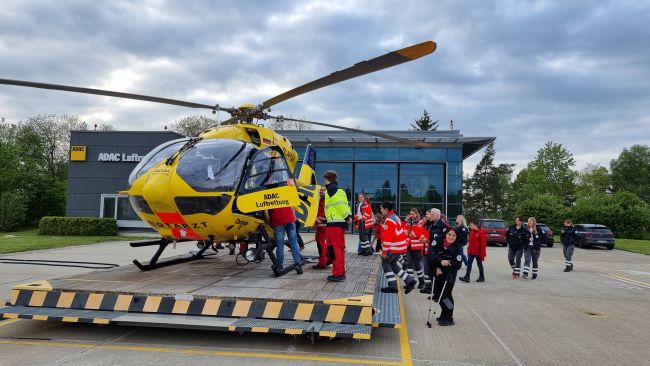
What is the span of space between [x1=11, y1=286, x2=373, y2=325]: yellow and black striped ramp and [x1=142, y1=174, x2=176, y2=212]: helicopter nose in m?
1.37

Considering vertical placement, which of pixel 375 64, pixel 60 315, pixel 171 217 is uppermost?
pixel 375 64

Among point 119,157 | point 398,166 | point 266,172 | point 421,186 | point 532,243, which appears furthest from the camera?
point 398,166

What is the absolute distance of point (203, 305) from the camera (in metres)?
5.01

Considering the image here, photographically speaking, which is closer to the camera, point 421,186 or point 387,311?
point 387,311

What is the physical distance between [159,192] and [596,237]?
23.8 meters

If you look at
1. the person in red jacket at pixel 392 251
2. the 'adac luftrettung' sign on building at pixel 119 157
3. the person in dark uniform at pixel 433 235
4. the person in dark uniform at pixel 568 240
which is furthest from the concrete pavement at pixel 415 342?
the 'adac luftrettung' sign on building at pixel 119 157

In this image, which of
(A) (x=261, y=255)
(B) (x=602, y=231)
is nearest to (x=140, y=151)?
(A) (x=261, y=255)

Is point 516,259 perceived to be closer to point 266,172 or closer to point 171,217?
point 266,172

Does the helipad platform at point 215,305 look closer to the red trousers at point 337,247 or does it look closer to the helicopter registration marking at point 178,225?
the red trousers at point 337,247

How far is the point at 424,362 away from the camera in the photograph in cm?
462

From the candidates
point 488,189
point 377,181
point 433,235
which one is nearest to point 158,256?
point 433,235

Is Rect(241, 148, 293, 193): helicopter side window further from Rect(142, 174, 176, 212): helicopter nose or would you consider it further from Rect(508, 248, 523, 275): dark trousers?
Rect(508, 248, 523, 275): dark trousers

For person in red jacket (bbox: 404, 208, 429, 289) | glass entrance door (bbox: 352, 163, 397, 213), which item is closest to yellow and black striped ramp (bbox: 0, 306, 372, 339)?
person in red jacket (bbox: 404, 208, 429, 289)

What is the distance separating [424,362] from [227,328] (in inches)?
85.7
